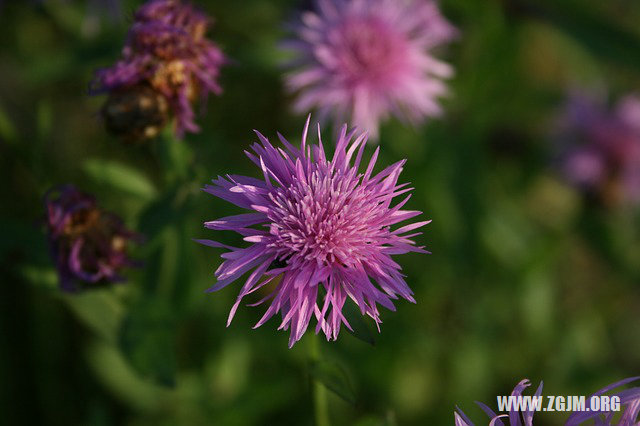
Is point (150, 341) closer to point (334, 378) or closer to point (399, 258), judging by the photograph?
point (334, 378)

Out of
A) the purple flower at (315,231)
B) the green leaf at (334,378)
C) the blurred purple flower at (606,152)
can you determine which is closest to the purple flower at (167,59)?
the purple flower at (315,231)

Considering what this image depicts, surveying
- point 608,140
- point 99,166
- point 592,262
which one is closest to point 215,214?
point 99,166

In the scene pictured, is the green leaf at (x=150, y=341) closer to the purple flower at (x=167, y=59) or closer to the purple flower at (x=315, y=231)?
the purple flower at (x=167, y=59)

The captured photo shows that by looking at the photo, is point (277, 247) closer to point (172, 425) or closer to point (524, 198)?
point (172, 425)

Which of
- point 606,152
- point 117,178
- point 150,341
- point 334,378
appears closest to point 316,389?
point 334,378

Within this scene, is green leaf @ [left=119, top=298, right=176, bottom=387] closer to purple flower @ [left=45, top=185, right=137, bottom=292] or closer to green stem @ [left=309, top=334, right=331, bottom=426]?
purple flower @ [left=45, top=185, right=137, bottom=292]
